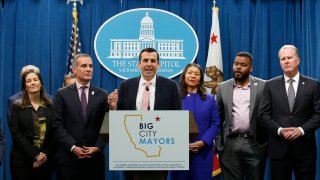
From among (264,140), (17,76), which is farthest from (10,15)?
(264,140)

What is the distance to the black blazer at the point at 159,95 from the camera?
3.52 m

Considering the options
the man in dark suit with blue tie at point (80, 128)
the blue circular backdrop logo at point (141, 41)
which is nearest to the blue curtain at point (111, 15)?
the blue circular backdrop logo at point (141, 41)

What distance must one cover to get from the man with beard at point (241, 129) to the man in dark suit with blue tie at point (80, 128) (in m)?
1.17

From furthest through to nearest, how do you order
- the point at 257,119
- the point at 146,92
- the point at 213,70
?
the point at 213,70, the point at 257,119, the point at 146,92

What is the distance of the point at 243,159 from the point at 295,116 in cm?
62

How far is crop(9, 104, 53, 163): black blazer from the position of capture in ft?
13.9

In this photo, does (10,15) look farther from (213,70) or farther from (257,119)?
(257,119)

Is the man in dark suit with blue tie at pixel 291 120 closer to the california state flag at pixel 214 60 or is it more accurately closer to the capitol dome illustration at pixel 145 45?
the california state flag at pixel 214 60

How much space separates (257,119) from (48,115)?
6.39ft

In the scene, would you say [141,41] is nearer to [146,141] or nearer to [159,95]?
[159,95]

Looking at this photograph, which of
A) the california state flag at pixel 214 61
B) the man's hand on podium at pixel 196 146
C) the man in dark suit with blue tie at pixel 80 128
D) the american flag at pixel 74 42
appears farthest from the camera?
the american flag at pixel 74 42

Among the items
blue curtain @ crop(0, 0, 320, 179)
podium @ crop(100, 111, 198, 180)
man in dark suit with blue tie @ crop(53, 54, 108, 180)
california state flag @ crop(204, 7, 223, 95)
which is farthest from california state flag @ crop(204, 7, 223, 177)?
podium @ crop(100, 111, 198, 180)

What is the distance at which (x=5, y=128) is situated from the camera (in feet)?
20.3

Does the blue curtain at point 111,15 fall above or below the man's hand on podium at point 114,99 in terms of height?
above
